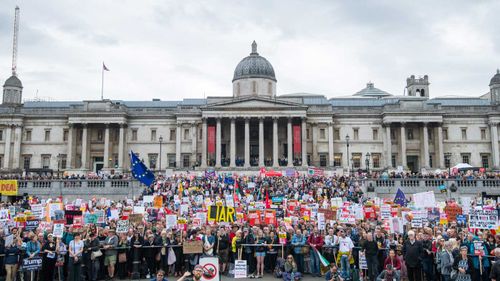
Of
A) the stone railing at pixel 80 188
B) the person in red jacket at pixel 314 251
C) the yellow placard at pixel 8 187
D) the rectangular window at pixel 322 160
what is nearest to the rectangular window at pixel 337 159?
the rectangular window at pixel 322 160

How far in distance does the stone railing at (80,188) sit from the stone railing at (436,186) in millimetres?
22634

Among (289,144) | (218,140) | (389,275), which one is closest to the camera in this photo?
(389,275)

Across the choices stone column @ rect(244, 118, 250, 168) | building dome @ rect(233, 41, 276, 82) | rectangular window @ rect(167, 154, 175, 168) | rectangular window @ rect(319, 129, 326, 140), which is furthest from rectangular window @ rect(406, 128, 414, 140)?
rectangular window @ rect(167, 154, 175, 168)

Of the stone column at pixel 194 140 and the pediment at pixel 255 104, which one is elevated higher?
the pediment at pixel 255 104

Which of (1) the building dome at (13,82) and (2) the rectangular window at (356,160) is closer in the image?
(2) the rectangular window at (356,160)

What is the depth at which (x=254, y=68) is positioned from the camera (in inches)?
2665

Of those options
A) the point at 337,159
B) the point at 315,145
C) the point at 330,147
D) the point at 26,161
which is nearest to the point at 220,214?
the point at 315,145

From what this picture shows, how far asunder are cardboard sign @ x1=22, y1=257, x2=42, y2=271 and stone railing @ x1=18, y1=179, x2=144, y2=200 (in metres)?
28.5

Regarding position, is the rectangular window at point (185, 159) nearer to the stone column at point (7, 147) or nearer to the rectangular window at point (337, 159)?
the rectangular window at point (337, 159)

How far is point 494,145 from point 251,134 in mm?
35384

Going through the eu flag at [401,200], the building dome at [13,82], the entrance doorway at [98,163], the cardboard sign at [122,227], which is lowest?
the cardboard sign at [122,227]

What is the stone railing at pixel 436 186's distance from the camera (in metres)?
41.3

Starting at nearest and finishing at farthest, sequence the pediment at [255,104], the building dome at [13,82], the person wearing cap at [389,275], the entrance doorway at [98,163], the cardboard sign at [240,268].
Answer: the person wearing cap at [389,275], the cardboard sign at [240,268], the pediment at [255,104], the entrance doorway at [98,163], the building dome at [13,82]

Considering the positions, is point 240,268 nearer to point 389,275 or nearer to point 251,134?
Result: point 389,275
